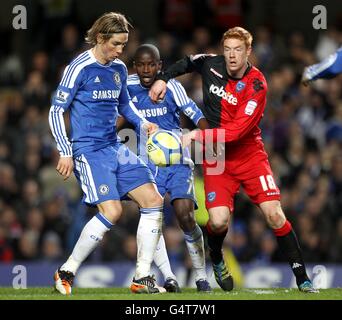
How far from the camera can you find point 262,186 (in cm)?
1034

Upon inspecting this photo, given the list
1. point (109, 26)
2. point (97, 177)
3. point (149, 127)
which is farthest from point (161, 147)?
point (109, 26)

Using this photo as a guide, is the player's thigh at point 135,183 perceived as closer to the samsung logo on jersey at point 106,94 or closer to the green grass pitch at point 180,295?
the samsung logo on jersey at point 106,94

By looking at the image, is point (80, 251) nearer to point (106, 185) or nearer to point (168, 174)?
point (106, 185)

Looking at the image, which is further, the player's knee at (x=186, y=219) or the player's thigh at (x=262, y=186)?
the player's knee at (x=186, y=219)

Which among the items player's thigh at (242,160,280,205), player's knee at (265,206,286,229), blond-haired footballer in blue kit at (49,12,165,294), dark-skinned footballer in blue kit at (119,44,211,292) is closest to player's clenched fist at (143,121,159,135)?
blond-haired footballer in blue kit at (49,12,165,294)

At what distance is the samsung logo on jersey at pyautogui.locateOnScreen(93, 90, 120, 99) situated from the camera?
32.7 feet

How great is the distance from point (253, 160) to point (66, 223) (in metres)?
5.41

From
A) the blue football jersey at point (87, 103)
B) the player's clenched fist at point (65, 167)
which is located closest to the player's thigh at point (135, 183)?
the blue football jersey at point (87, 103)


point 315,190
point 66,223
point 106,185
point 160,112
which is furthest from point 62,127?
point 315,190

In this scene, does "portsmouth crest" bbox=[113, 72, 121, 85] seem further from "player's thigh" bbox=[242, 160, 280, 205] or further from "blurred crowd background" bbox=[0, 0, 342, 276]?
"blurred crowd background" bbox=[0, 0, 342, 276]

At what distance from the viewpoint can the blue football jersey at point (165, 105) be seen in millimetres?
10883

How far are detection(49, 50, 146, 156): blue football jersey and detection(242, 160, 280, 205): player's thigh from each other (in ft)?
4.24

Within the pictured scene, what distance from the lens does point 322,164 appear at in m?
16.3
